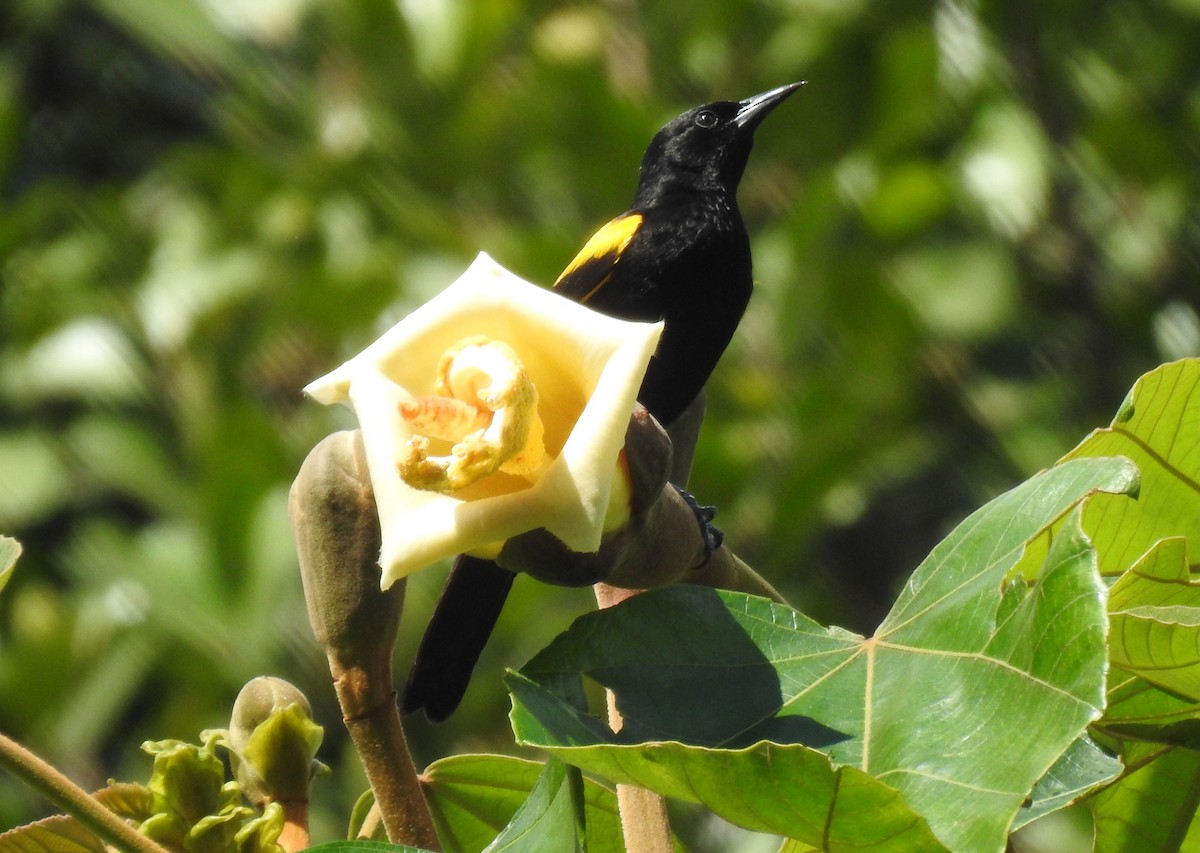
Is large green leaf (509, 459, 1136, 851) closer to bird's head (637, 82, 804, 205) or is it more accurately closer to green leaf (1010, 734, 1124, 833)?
green leaf (1010, 734, 1124, 833)

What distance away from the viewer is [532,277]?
8.75 feet

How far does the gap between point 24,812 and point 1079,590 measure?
9.20 ft

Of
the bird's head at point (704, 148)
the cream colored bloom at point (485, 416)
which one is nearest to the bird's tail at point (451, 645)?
the cream colored bloom at point (485, 416)

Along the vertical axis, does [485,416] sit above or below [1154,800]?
above

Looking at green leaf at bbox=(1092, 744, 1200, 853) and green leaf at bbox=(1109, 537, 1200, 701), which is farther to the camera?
green leaf at bbox=(1092, 744, 1200, 853)

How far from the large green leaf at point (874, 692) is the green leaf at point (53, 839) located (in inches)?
8.5

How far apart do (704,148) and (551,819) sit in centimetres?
151

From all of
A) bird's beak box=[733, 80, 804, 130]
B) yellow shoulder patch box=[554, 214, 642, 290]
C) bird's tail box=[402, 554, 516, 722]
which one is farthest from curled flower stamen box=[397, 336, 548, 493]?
bird's beak box=[733, 80, 804, 130]

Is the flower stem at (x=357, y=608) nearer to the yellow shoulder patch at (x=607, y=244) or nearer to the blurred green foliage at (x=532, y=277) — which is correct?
the yellow shoulder patch at (x=607, y=244)

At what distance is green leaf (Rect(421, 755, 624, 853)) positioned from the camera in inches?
34.7

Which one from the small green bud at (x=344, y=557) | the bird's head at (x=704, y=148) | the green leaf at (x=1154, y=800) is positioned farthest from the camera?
the bird's head at (x=704, y=148)

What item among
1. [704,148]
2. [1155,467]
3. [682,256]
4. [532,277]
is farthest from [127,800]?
[532,277]

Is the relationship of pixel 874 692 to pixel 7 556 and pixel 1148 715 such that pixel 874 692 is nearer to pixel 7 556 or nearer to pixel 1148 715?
pixel 1148 715

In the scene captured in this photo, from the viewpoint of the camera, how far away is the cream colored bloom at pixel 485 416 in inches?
20.9
